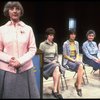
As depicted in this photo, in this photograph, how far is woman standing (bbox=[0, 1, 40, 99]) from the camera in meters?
2.62

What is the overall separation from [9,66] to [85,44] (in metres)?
1.26

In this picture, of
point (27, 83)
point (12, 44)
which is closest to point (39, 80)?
point (27, 83)

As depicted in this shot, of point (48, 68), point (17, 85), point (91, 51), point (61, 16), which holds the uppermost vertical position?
point (61, 16)

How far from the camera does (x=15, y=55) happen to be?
2.68 meters

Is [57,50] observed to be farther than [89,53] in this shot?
No

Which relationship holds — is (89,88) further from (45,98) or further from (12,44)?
(12,44)

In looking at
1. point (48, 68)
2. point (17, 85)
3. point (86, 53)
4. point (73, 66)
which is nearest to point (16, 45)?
point (17, 85)

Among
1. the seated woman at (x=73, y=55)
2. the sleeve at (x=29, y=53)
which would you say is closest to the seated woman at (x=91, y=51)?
the seated woman at (x=73, y=55)

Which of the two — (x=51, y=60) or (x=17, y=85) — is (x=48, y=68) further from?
(x=17, y=85)

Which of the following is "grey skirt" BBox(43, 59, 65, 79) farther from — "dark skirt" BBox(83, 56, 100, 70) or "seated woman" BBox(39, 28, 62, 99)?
"dark skirt" BBox(83, 56, 100, 70)

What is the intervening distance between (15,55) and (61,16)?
1.00m

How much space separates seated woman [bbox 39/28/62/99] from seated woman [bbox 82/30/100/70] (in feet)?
1.46

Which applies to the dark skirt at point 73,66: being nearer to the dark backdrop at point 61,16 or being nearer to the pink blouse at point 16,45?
the dark backdrop at point 61,16

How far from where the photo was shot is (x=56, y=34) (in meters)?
3.36
